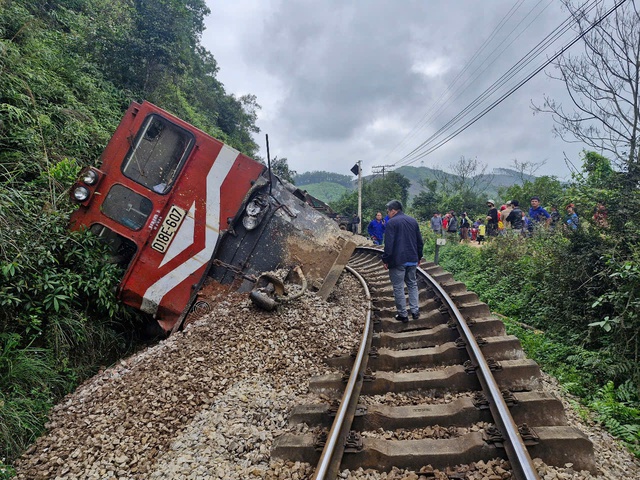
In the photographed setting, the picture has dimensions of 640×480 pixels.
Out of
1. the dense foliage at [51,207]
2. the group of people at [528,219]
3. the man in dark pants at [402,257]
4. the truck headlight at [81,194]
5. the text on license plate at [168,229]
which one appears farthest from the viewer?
the group of people at [528,219]

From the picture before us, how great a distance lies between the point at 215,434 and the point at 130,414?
2.70 feet

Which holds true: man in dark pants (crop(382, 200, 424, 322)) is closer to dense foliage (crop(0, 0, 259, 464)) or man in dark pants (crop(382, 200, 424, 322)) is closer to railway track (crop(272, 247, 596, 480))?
railway track (crop(272, 247, 596, 480))

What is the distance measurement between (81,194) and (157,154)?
1.05 m

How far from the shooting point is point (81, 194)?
4648mm

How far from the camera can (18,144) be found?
5.41 meters

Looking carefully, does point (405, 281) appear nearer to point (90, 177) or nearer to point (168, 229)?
point (168, 229)

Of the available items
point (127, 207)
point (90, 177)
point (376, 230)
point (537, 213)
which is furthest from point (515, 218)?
point (90, 177)

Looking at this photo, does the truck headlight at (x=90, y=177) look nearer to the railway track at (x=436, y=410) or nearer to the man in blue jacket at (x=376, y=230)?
the railway track at (x=436, y=410)

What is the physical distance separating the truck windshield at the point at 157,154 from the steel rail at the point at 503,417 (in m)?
4.08

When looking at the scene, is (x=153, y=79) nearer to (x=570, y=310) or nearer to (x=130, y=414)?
(x=130, y=414)

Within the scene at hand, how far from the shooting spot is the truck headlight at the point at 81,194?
4648mm

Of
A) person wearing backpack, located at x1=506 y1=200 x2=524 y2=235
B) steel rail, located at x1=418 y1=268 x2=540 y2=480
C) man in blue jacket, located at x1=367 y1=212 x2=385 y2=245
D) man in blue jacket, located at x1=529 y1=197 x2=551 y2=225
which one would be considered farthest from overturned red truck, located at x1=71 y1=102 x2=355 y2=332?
man in blue jacket, located at x1=367 y1=212 x2=385 y2=245

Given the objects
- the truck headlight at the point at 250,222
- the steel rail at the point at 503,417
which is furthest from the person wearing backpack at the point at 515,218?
the truck headlight at the point at 250,222

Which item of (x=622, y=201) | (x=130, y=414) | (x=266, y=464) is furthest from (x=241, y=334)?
(x=622, y=201)
